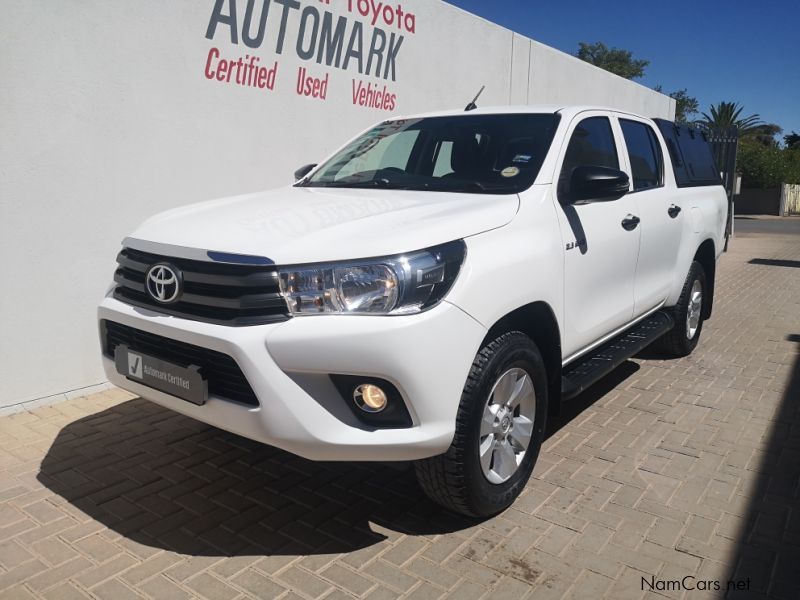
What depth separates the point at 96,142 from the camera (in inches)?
182

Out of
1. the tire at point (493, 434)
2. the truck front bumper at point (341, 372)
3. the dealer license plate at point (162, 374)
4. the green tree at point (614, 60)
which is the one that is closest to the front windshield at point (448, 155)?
the tire at point (493, 434)

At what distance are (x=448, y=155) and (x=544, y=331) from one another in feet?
4.05

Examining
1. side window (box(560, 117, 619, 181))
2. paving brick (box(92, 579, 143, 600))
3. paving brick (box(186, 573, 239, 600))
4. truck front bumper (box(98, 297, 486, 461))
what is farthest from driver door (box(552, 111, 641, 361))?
paving brick (box(92, 579, 143, 600))

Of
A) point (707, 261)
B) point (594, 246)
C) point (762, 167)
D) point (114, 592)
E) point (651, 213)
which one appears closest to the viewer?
point (114, 592)

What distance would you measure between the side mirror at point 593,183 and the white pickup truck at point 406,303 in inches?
0.4

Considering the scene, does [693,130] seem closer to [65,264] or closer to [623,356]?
[623,356]

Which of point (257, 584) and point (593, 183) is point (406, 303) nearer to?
point (257, 584)

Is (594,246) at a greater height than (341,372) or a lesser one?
greater

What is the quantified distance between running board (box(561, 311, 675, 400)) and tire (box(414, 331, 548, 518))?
1.13 ft

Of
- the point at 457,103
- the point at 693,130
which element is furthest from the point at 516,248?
the point at 457,103

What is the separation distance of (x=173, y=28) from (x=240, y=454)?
3175 mm

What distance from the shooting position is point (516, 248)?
9.84 ft

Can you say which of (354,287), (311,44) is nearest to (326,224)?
(354,287)

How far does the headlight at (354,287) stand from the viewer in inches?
98.5
